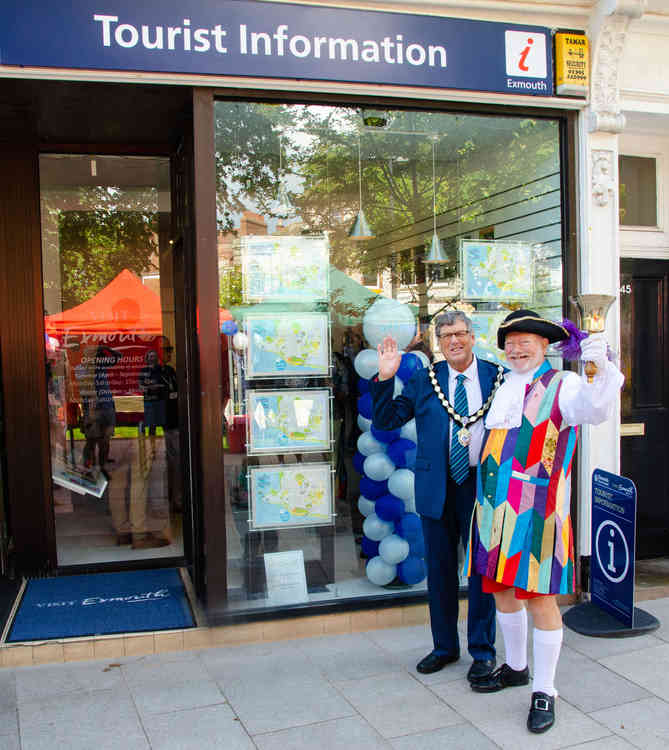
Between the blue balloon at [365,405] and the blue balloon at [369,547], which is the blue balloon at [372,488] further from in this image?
the blue balloon at [365,405]

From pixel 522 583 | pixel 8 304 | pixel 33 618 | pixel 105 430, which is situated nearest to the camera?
pixel 522 583

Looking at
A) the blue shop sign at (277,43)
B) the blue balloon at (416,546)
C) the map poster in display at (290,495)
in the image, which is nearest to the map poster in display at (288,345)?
the map poster in display at (290,495)

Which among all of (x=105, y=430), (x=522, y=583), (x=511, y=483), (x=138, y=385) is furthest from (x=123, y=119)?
(x=522, y=583)

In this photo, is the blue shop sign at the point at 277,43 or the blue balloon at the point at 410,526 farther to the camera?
the blue balloon at the point at 410,526

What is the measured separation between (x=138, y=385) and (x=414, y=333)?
2226 mm

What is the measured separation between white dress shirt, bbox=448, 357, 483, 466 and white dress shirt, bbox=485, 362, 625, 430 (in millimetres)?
186

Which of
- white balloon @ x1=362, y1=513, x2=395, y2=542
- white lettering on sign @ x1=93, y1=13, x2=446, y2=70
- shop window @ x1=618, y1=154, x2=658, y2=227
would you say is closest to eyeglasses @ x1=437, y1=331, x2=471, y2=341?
A: white balloon @ x1=362, y1=513, x2=395, y2=542

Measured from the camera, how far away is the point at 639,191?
5.35m

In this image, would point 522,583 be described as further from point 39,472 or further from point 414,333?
point 39,472

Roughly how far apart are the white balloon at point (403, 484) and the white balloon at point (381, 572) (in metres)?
0.45

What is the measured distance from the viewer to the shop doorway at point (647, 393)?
17.6 ft

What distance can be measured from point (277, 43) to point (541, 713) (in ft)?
12.1

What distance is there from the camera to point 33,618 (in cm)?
428

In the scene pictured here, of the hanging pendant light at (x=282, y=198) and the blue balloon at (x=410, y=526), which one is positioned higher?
the hanging pendant light at (x=282, y=198)
